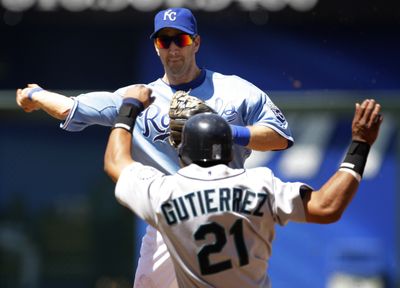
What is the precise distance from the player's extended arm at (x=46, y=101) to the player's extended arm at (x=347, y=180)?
1.58 metres

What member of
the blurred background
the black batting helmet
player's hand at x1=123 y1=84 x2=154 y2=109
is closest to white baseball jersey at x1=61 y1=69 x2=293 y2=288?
player's hand at x1=123 y1=84 x2=154 y2=109

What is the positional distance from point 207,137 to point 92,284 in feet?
18.3

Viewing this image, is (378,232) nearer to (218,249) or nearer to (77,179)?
(77,179)

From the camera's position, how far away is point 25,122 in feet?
33.0

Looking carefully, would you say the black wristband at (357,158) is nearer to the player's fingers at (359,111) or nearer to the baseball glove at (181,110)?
the player's fingers at (359,111)

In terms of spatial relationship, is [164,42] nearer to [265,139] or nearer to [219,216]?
[265,139]

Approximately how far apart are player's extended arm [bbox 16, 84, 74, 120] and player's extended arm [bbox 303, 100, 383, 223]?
1577 millimetres

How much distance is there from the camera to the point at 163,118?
540cm

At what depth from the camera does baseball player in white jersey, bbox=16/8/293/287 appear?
5.34 metres

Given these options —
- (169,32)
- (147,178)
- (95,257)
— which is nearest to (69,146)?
(95,257)

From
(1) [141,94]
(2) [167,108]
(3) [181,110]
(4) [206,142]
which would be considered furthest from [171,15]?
(4) [206,142]

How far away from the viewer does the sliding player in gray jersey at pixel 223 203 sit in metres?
4.21

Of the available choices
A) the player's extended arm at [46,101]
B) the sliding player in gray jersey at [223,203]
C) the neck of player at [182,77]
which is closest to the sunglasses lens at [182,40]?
the neck of player at [182,77]

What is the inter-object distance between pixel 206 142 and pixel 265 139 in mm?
1007
